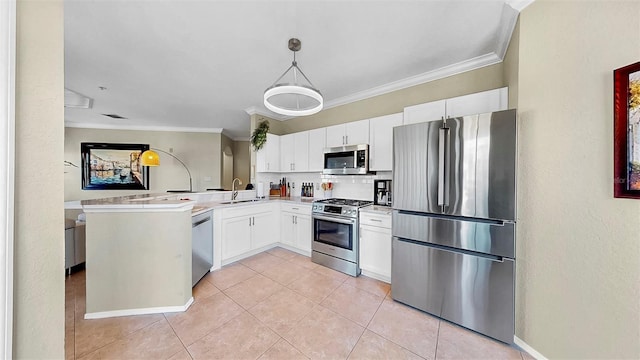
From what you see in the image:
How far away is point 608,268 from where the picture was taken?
122 cm

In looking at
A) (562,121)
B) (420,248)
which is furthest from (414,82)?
(420,248)

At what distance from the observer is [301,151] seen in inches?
149

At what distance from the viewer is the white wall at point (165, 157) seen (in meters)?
5.32

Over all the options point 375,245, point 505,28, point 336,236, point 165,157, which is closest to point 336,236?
point 336,236

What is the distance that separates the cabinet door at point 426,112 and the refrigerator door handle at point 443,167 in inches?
25.4

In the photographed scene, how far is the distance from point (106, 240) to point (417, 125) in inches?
117

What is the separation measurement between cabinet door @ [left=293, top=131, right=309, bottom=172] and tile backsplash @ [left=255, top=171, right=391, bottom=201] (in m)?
0.31

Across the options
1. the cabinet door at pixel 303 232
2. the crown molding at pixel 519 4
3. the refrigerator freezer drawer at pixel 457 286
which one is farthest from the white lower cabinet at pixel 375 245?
the crown molding at pixel 519 4

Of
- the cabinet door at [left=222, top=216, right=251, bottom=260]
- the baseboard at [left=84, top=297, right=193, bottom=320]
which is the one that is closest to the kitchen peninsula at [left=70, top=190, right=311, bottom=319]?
the baseboard at [left=84, top=297, right=193, bottom=320]

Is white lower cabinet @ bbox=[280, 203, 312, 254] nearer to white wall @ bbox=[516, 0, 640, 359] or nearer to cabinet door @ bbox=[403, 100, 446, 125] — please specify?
cabinet door @ bbox=[403, 100, 446, 125]

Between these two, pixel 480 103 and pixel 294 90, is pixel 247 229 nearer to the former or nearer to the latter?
pixel 294 90

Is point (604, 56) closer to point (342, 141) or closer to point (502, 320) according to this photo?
point (502, 320)

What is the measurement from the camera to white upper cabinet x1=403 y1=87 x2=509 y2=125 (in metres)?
2.05

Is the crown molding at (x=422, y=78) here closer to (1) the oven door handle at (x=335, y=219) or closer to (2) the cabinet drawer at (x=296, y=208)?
(2) the cabinet drawer at (x=296, y=208)
